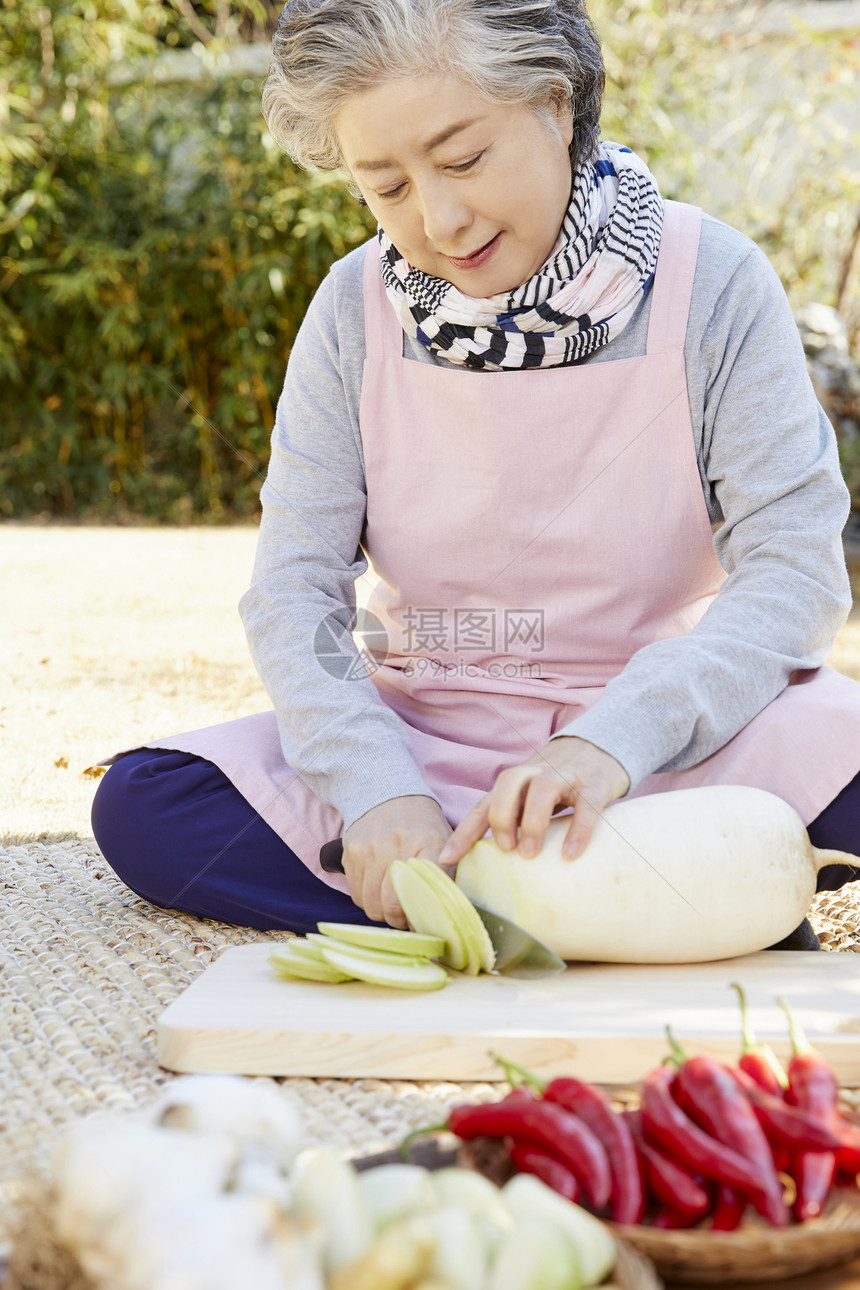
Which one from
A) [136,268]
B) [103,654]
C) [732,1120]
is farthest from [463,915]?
[136,268]

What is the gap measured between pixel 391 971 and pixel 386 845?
0.21 m

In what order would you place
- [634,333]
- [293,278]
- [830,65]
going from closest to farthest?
[634,333]
[830,65]
[293,278]

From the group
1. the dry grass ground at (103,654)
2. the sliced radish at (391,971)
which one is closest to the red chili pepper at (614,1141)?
the sliced radish at (391,971)

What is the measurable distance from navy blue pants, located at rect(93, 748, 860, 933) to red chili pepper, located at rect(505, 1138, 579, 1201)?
3.15ft

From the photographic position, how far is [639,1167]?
119 centimetres

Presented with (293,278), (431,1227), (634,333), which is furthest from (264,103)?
(293,278)

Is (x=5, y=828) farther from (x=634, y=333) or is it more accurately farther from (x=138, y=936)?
(x=634, y=333)

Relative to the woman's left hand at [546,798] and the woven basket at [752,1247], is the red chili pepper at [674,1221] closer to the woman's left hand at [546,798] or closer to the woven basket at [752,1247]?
the woven basket at [752,1247]

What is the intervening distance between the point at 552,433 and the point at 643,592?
0.99ft

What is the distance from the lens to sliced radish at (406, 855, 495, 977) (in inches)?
69.7

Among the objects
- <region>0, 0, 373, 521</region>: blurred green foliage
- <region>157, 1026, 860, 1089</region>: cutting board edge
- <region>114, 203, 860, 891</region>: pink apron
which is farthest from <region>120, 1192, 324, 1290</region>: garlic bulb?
<region>0, 0, 373, 521</region>: blurred green foliage

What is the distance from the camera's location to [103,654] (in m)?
4.70

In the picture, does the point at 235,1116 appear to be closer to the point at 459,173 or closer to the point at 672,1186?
the point at 672,1186

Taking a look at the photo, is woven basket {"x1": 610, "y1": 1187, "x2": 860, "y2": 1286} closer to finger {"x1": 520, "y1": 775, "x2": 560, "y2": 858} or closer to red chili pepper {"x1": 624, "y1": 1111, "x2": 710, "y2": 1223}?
red chili pepper {"x1": 624, "y1": 1111, "x2": 710, "y2": 1223}
